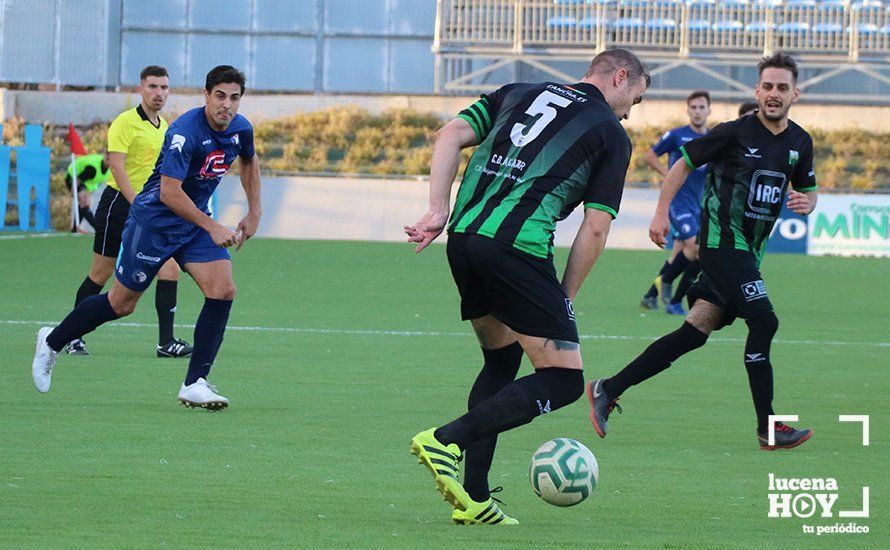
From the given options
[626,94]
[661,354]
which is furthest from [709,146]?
[626,94]

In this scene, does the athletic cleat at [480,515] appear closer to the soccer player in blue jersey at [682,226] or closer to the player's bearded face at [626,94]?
the player's bearded face at [626,94]

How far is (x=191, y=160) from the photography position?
27.4 feet

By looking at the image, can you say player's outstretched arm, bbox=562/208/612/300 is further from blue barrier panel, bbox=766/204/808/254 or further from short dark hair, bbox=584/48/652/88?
blue barrier panel, bbox=766/204/808/254

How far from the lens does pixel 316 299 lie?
16.1 meters

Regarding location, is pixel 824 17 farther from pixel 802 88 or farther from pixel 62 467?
pixel 62 467

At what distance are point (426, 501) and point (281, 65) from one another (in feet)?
114

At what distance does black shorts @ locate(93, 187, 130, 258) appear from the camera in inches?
428

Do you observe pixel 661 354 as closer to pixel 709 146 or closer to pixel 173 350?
pixel 709 146

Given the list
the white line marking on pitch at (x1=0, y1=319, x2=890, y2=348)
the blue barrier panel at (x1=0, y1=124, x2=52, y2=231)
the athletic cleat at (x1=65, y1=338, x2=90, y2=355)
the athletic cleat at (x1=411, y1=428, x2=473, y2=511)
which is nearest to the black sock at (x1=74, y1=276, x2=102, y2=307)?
the athletic cleat at (x1=65, y1=338, x2=90, y2=355)

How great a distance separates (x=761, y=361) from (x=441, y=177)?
294cm

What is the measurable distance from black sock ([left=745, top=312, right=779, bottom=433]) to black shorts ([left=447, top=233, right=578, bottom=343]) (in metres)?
2.50

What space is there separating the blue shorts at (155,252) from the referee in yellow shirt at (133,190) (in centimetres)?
212

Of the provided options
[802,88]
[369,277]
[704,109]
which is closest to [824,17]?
[802,88]

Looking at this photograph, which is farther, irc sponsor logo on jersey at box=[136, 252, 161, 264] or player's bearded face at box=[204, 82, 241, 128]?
irc sponsor logo on jersey at box=[136, 252, 161, 264]
